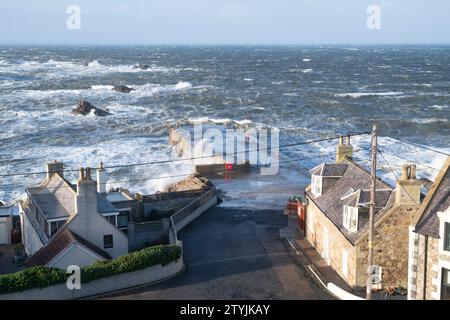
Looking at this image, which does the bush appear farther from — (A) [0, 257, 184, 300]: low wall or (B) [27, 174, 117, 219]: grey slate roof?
(B) [27, 174, 117, 219]: grey slate roof

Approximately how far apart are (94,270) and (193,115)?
69.8 meters

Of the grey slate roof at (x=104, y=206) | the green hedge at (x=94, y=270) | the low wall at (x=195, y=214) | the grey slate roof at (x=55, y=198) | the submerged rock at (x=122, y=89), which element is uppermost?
the submerged rock at (x=122, y=89)

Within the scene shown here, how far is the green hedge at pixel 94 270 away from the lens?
2242 cm

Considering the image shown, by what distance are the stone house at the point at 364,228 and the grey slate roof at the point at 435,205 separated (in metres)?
1.27

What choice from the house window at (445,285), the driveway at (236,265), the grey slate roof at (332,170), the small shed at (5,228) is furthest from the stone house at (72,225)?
the house window at (445,285)

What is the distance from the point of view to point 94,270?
2375 centimetres

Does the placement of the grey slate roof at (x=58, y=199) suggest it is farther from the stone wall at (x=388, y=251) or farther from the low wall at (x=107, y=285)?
the stone wall at (x=388, y=251)

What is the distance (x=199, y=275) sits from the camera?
26.3m

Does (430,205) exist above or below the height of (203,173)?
above

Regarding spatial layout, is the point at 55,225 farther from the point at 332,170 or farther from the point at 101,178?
the point at 332,170

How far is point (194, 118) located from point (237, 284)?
64593mm

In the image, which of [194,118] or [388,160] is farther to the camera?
[194,118]
